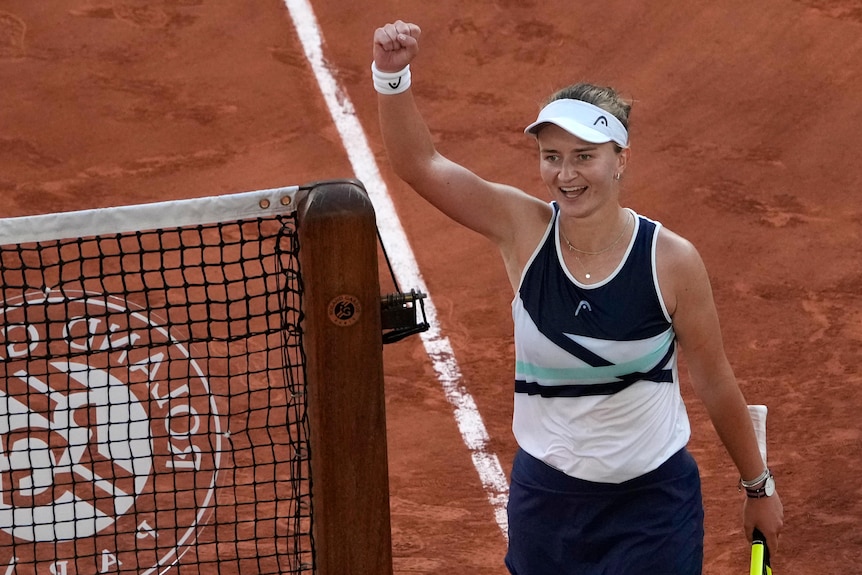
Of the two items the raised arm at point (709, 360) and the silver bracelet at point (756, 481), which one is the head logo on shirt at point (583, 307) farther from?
the silver bracelet at point (756, 481)

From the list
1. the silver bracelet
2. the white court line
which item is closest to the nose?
the silver bracelet

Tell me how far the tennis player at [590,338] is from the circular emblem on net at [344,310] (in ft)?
2.55

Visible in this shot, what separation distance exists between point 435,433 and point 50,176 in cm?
369

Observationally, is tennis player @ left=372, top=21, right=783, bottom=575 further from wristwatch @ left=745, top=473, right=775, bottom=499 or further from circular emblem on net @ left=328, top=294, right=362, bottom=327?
circular emblem on net @ left=328, top=294, right=362, bottom=327

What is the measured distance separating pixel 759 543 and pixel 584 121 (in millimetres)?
1542

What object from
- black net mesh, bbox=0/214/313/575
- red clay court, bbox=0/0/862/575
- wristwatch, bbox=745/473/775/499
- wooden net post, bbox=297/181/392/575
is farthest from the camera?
red clay court, bbox=0/0/862/575

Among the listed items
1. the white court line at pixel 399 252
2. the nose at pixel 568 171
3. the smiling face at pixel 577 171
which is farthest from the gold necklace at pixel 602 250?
the white court line at pixel 399 252

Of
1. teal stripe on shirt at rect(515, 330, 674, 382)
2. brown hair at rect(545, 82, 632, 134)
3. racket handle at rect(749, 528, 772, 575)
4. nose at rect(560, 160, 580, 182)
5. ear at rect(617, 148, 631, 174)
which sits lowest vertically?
racket handle at rect(749, 528, 772, 575)

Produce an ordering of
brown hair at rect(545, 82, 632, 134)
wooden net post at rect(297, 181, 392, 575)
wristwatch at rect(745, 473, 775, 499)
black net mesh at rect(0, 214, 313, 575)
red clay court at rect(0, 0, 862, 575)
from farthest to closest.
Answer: red clay court at rect(0, 0, 862, 575)
black net mesh at rect(0, 214, 313, 575)
wristwatch at rect(745, 473, 775, 499)
brown hair at rect(545, 82, 632, 134)
wooden net post at rect(297, 181, 392, 575)

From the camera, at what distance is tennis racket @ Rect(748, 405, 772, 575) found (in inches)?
162

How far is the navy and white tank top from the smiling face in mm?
174

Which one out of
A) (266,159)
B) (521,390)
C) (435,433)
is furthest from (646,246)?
(266,159)

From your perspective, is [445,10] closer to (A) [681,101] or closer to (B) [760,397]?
(A) [681,101]

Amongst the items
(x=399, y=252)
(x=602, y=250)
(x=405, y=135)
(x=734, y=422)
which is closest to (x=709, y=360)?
(x=734, y=422)
